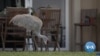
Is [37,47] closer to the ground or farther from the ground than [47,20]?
closer to the ground

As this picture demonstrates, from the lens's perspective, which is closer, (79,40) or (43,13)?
(43,13)

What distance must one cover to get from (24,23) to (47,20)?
1.62 meters

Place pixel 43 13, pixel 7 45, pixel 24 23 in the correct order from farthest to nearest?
pixel 7 45
pixel 43 13
pixel 24 23

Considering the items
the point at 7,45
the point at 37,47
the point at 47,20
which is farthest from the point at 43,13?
the point at 7,45

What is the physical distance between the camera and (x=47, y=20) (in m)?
9.22

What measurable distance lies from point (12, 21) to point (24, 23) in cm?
96

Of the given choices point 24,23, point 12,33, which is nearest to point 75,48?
point 12,33

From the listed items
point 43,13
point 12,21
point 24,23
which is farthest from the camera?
point 43,13

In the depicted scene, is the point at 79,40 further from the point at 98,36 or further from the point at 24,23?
the point at 24,23

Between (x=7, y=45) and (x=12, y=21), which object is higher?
(x=12, y=21)

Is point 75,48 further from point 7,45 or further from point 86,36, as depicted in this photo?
point 7,45

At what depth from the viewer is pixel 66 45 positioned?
410 inches

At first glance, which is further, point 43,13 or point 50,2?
point 50,2

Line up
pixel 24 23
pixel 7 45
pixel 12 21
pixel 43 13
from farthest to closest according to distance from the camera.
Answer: pixel 7 45
pixel 43 13
pixel 12 21
pixel 24 23
